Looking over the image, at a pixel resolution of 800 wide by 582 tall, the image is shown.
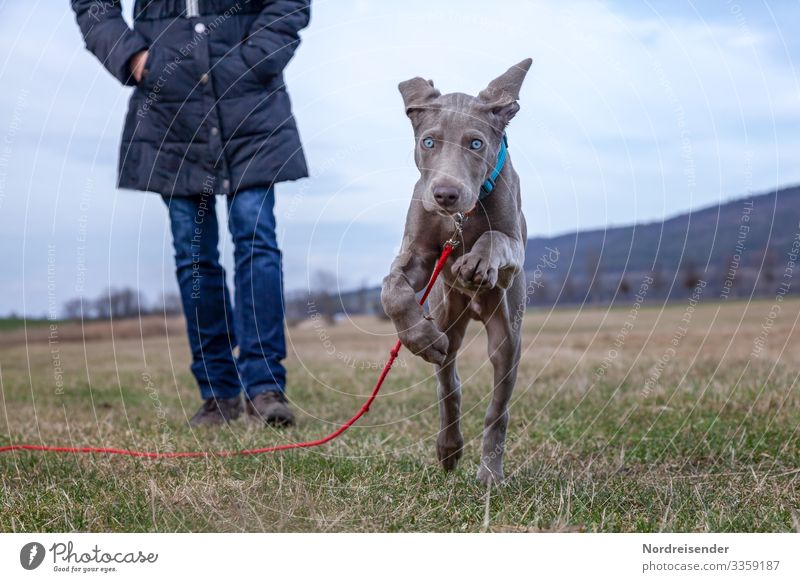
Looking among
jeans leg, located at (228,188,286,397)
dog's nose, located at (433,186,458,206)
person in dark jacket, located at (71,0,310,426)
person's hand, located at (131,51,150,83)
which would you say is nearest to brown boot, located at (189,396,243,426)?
person in dark jacket, located at (71,0,310,426)

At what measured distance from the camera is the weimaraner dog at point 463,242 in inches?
143

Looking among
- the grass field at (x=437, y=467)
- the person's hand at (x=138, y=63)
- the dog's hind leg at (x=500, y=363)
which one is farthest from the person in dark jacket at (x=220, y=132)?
the dog's hind leg at (x=500, y=363)

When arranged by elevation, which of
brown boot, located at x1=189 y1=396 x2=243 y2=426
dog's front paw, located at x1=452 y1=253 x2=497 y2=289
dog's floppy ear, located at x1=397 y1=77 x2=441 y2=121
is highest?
dog's floppy ear, located at x1=397 y1=77 x2=441 y2=121

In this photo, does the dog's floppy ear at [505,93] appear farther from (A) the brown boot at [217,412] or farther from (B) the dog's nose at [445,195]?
(A) the brown boot at [217,412]

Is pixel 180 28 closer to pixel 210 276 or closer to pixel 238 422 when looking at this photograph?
pixel 210 276

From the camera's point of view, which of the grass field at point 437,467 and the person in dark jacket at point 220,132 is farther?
the person in dark jacket at point 220,132

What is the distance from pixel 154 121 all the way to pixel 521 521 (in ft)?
12.6

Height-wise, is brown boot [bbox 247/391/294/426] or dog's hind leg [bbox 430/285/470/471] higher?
dog's hind leg [bbox 430/285/470/471]

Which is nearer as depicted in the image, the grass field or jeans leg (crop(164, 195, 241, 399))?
the grass field

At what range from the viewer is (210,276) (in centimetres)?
652

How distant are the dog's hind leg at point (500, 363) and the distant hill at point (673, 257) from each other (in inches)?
13.4

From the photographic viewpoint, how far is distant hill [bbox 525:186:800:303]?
523 cm

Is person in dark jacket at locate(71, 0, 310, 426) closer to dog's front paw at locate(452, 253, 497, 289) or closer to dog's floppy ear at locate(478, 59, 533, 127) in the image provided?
dog's floppy ear at locate(478, 59, 533, 127)

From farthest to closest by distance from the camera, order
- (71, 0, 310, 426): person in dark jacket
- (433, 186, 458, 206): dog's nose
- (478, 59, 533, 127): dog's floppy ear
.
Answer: (71, 0, 310, 426): person in dark jacket → (478, 59, 533, 127): dog's floppy ear → (433, 186, 458, 206): dog's nose
